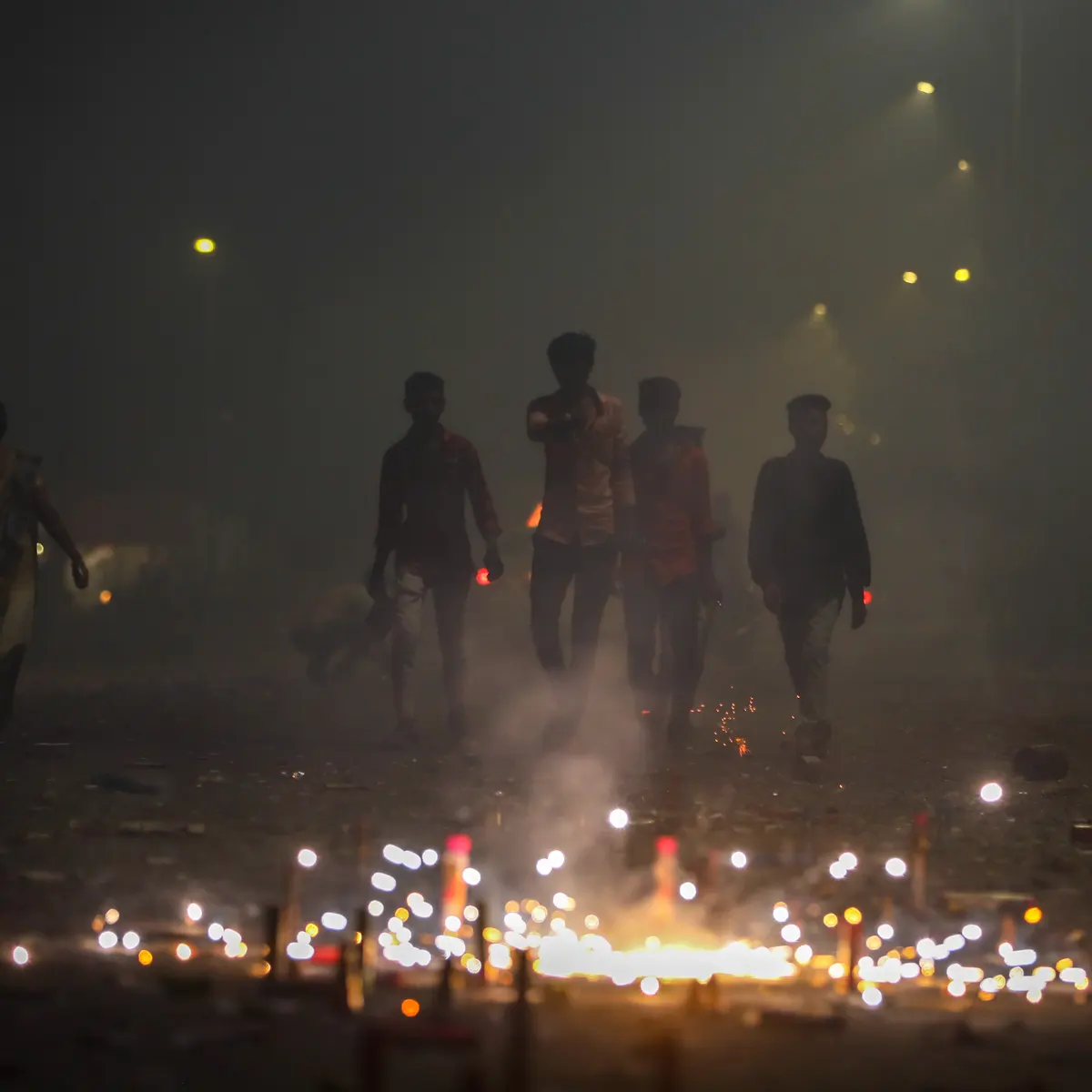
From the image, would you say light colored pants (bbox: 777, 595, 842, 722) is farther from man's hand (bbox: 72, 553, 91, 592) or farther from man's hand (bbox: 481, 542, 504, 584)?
man's hand (bbox: 72, 553, 91, 592)

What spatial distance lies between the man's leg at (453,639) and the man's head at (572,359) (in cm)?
144

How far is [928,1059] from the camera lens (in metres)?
3.36

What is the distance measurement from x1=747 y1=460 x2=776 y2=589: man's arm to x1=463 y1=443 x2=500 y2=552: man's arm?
1.53 m

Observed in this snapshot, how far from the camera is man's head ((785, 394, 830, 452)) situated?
8414 millimetres

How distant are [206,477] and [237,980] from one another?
57.2 ft

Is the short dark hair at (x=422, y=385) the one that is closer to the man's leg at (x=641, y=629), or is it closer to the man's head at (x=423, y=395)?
the man's head at (x=423, y=395)

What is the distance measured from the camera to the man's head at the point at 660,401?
878 centimetres

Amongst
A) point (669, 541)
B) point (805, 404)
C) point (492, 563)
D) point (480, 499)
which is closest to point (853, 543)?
point (805, 404)

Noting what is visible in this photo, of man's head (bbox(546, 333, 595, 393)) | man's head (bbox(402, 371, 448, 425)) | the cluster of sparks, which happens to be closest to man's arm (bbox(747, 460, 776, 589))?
man's head (bbox(546, 333, 595, 393))

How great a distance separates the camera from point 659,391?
28.9ft

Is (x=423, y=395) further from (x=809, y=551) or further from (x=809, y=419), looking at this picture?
(x=809, y=551)

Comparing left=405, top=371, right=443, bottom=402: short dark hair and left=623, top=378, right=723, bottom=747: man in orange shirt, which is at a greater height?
left=405, top=371, right=443, bottom=402: short dark hair

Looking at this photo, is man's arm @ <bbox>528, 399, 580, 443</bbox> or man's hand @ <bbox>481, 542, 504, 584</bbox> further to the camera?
man's hand @ <bbox>481, 542, 504, 584</bbox>

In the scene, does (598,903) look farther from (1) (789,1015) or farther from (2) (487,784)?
(2) (487,784)
